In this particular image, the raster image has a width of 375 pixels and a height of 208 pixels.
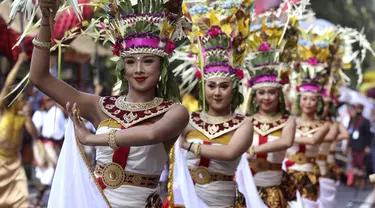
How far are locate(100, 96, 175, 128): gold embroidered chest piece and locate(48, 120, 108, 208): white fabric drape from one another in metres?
0.29

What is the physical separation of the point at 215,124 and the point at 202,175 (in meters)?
0.50

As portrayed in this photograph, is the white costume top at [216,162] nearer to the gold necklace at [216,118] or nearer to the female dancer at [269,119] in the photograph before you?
the gold necklace at [216,118]

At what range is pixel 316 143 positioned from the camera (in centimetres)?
1053

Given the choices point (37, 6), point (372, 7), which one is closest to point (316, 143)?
point (37, 6)

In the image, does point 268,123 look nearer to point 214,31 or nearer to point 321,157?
point 214,31

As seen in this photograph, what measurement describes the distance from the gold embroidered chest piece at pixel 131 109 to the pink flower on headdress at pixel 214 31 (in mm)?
2216

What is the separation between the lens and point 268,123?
884 cm

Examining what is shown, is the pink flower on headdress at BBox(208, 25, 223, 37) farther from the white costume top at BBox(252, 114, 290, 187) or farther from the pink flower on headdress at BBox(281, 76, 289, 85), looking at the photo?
the pink flower on headdress at BBox(281, 76, 289, 85)

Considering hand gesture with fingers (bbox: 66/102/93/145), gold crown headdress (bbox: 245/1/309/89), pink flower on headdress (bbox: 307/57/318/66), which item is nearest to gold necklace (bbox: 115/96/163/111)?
hand gesture with fingers (bbox: 66/102/93/145)

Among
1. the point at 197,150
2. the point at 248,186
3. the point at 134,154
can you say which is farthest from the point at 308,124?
the point at 134,154

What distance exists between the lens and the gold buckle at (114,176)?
5539 millimetres

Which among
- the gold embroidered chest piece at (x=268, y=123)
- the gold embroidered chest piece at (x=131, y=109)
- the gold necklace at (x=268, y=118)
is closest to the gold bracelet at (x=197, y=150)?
the gold embroidered chest piece at (x=131, y=109)

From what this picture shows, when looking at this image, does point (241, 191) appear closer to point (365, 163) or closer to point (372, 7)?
point (365, 163)

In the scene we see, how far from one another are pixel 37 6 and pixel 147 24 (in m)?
0.76
